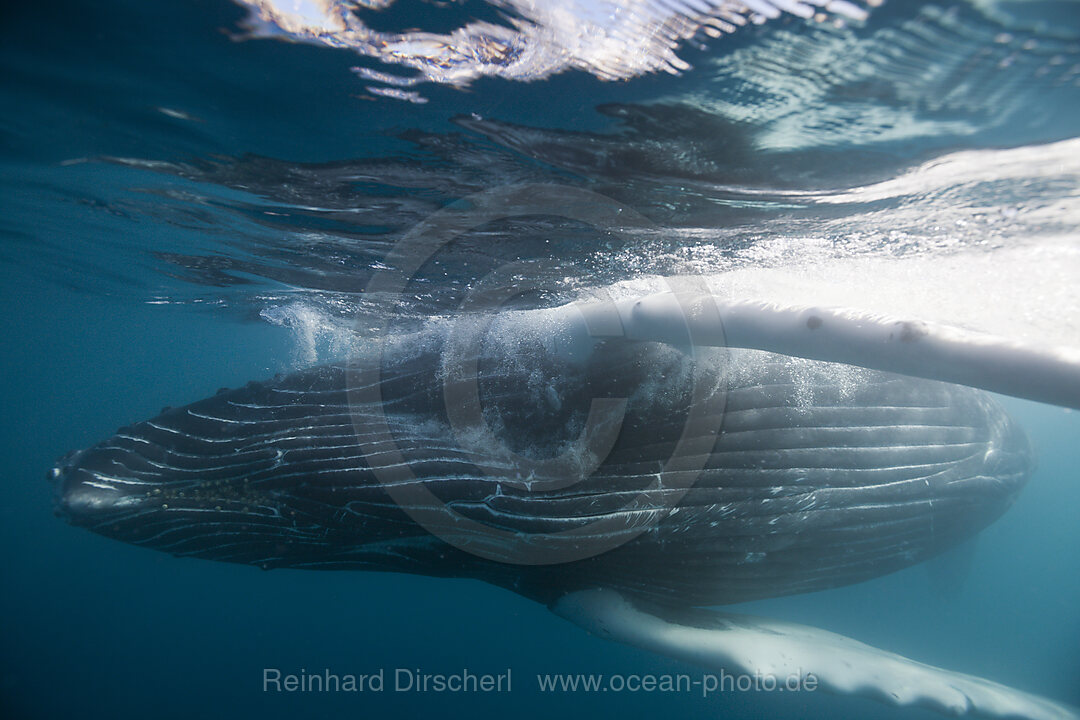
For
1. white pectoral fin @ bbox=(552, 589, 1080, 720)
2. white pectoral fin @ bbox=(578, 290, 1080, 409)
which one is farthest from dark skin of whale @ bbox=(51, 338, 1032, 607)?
white pectoral fin @ bbox=(578, 290, 1080, 409)

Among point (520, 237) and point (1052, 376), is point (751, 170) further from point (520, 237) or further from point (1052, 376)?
point (520, 237)

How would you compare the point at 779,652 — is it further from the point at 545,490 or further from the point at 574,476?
the point at 545,490

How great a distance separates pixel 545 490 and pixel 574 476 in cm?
37

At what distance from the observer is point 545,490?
5.71 meters

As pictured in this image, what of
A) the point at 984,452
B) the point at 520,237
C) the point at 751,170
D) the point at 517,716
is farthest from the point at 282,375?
the point at 517,716

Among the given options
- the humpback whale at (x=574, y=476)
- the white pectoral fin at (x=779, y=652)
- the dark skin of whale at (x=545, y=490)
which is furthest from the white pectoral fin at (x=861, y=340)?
the white pectoral fin at (x=779, y=652)

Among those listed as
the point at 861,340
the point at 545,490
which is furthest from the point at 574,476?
the point at 861,340

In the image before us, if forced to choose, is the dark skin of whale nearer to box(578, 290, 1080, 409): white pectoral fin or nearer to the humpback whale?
the humpback whale

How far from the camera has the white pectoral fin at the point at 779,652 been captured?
20.7ft

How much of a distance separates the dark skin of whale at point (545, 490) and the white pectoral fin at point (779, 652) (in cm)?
32

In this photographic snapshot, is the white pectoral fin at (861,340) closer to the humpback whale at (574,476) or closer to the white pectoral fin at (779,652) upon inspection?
the humpback whale at (574,476)

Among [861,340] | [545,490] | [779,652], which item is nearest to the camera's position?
[861,340]

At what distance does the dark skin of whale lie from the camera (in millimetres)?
5758

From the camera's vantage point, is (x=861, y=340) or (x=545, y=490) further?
(x=545, y=490)
